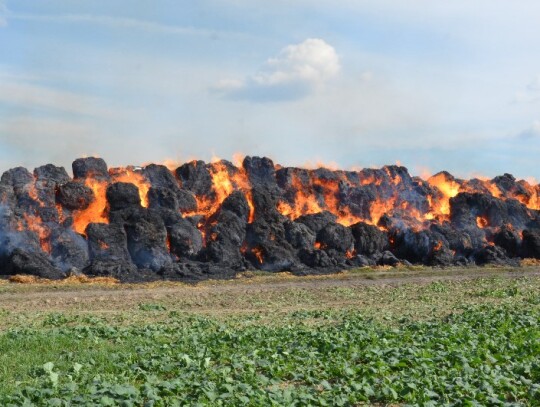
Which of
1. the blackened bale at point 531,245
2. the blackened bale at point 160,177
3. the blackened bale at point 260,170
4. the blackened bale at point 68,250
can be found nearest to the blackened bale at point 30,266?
the blackened bale at point 68,250

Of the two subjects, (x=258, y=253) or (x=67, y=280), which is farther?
(x=258, y=253)

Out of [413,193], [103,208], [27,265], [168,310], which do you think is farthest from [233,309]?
[413,193]

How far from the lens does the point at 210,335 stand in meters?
22.2

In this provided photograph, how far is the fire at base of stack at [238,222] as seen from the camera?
158 feet

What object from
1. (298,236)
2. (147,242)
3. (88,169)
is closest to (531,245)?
(298,236)

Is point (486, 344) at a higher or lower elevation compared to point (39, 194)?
lower

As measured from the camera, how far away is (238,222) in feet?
174

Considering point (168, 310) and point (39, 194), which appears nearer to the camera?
point (168, 310)

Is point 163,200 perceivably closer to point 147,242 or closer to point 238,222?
point 147,242

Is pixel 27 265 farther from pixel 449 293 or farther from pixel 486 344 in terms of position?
pixel 486 344

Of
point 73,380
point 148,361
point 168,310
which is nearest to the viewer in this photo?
point 73,380

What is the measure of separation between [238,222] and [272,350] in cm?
3422

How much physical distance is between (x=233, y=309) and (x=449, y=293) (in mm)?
12094

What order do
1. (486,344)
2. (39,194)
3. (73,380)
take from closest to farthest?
(73,380)
(486,344)
(39,194)
